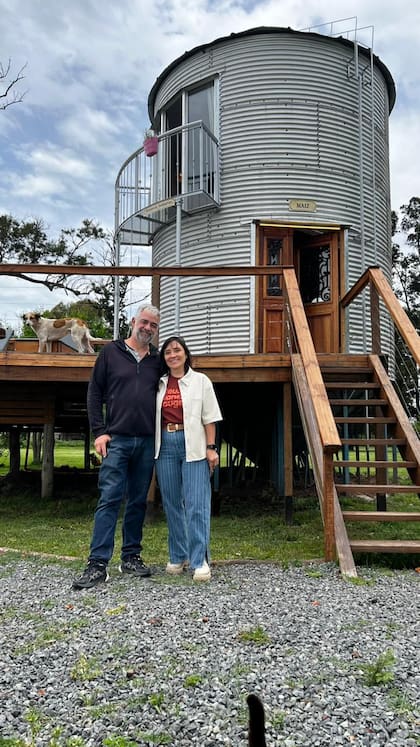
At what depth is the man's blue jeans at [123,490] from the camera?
3701mm

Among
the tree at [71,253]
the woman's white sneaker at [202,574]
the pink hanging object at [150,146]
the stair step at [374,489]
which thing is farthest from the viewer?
the tree at [71,253]

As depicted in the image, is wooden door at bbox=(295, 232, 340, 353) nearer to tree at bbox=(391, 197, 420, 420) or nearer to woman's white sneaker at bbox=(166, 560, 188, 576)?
woman's white sneaker at bbox=(166, 560, 188, 576)

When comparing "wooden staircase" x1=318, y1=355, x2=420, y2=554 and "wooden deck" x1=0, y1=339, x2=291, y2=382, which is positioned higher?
"wooden deck" x1=0, y1=339, x2=291, y2=382

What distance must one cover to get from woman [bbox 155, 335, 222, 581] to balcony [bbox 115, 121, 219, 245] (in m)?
5.98

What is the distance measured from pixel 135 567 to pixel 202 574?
457 mm

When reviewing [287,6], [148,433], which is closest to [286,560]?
[148,433]

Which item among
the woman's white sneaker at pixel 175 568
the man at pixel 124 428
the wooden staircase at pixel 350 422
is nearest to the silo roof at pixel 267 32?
the wooden staircase at pixel 350 422

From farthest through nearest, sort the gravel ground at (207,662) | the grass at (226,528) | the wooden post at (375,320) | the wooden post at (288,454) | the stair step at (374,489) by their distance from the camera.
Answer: the wooden post at (375,320) < the wooden post at (288,454) < the grass at (226,528) < the stair step at (374,489) < the gravel ground at (207,662)

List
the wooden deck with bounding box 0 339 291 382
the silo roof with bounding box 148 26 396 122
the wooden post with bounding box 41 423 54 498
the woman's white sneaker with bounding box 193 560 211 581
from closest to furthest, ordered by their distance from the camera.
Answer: the woman's white sneaker with bounding box 193 560 211 581 → the wooden deck with bounding box 0 339 291 382 → the wooden post with bounding box 41 423 54 498 → the silo roof with bounding box 148 26 396 122

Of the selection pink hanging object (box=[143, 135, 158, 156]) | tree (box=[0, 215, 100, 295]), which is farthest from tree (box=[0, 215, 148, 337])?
pink hanging object (box=[143, 135, 158, 156])

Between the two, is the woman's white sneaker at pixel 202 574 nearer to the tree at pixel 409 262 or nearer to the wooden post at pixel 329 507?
the wooden post at pixel 329 507

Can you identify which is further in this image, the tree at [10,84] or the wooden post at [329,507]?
the tree at [10,84]

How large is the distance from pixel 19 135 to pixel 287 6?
14354mm

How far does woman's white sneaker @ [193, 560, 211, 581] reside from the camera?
3.70 m
